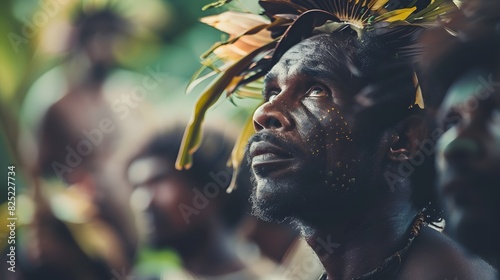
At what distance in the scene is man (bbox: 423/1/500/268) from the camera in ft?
4.69

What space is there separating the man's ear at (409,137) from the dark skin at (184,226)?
0.50 meters

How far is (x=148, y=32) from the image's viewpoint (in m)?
1.81

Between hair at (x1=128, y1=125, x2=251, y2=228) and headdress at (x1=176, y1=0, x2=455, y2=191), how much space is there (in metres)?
0.02

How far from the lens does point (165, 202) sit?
178 centimetres

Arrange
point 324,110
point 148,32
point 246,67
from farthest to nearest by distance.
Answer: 1. point 148,32
2. point 246,67
3. point 324,110

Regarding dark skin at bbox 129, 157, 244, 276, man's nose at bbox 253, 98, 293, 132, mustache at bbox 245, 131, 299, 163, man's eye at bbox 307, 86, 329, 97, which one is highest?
man's eye at bbox 307, 86, 329, 97

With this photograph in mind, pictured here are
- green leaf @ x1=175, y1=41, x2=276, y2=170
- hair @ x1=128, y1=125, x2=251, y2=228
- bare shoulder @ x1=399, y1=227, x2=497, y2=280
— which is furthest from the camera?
hair @ x1=128, y1=125, x2=251, y2=228

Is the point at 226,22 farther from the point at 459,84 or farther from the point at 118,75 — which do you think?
the point at 459,84

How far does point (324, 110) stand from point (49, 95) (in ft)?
2.68

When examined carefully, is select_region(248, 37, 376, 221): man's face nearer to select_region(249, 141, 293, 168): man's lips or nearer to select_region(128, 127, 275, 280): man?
select_region(249, 141, 293, 168): man's lips

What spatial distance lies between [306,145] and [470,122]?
360 millimetres

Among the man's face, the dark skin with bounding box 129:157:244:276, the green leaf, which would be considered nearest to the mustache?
the man's face

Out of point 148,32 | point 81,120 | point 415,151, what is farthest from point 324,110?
point 81,120

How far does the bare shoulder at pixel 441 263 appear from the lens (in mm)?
1360
